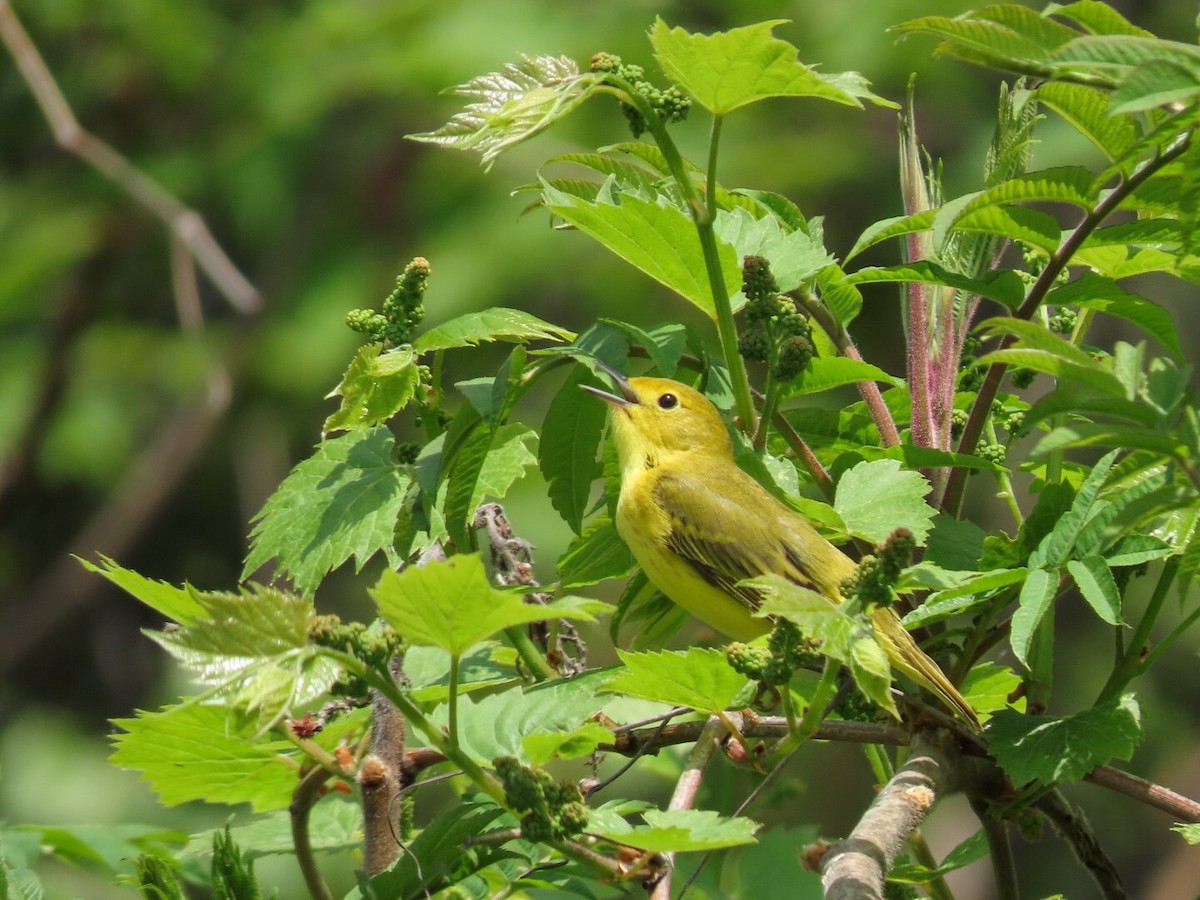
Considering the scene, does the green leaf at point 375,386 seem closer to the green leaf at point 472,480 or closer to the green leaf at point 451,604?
the green leaf at point 472,480

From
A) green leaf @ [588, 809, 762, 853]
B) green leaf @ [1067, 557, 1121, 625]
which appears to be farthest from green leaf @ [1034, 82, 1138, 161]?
green leaf @ [588, 809, 762, 853]

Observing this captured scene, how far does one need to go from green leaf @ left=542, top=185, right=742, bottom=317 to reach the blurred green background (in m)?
4.45

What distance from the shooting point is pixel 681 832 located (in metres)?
1.28

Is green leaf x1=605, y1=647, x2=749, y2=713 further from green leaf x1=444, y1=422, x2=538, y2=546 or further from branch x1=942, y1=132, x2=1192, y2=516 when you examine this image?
branch x1=942, y1=132, x2=1192, y2=516

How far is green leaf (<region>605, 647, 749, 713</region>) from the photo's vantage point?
4.52 ft

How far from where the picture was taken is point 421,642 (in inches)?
47.1

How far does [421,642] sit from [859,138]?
6.64 m

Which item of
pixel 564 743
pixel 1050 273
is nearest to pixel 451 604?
pixel 564 743

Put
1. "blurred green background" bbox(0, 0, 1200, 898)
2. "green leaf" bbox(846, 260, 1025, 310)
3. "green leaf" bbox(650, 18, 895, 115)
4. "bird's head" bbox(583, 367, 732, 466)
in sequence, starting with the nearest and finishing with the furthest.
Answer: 1. "green leaf" bbox(650, 18, 895, 115)
2. "green leaf" bbox(846, 260, 1025, 310)
3. "bird's head" bbox(583, 367, 732, 466)
4. "blurred green background" bbox(0, 0, 1200, 898)

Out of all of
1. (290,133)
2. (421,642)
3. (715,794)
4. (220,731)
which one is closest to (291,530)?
(220,731)

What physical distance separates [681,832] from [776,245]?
2.33ft

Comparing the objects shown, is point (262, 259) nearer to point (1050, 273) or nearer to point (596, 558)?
point (596, 558)

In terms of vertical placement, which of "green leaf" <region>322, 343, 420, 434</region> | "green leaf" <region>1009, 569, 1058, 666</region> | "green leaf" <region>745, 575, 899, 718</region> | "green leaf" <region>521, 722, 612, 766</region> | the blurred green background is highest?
"green leaf" <region>322, 343, 420, 434</region>

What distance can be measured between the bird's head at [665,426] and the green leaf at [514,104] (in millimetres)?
1258
